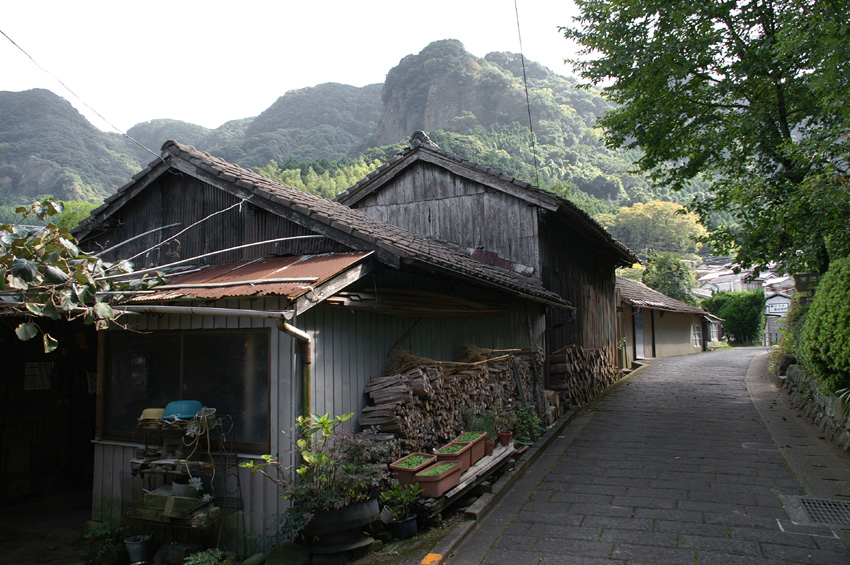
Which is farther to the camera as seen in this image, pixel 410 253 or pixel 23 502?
pixel 23 502

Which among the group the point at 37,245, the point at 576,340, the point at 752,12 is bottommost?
the point at 576,340

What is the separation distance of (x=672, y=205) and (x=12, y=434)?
75724 millimetres

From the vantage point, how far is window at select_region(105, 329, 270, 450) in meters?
5.40

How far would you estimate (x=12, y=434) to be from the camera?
755 centimetres

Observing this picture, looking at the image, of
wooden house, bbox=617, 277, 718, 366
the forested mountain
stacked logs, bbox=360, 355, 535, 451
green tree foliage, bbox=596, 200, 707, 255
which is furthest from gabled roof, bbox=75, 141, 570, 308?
green tree foliage, bbox=596, 200, 707, 255

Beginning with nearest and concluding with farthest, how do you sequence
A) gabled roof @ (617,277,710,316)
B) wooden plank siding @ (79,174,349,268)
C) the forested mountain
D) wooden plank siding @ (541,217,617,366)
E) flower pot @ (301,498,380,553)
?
flower pot @ (301,498,380,553) < wooden plank siding @ (79,174,349,268) < wooden plank siding @ (541,217,617,366) < gabled roof @ (617,277,710,316) < the forested mountain

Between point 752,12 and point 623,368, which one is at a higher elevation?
point 752,12

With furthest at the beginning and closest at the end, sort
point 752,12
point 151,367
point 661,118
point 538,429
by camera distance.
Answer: point 661,118 < point 752,12 < point 538,429 < point 151,367

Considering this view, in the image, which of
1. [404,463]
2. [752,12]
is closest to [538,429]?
[404,463]

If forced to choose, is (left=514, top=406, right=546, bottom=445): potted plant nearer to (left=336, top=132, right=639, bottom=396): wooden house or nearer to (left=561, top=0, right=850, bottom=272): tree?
(left=336, top=132, right=639, bottom=396): wooden house

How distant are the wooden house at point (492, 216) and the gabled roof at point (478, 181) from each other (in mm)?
22

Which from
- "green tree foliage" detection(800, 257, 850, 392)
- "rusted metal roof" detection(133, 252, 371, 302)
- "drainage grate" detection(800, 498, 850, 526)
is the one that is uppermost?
"rusted metal roof" detection(133, 252, 371, 302)

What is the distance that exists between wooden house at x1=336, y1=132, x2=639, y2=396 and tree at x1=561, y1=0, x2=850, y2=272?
2948 mm

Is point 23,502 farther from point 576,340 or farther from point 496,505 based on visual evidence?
point 576,340
